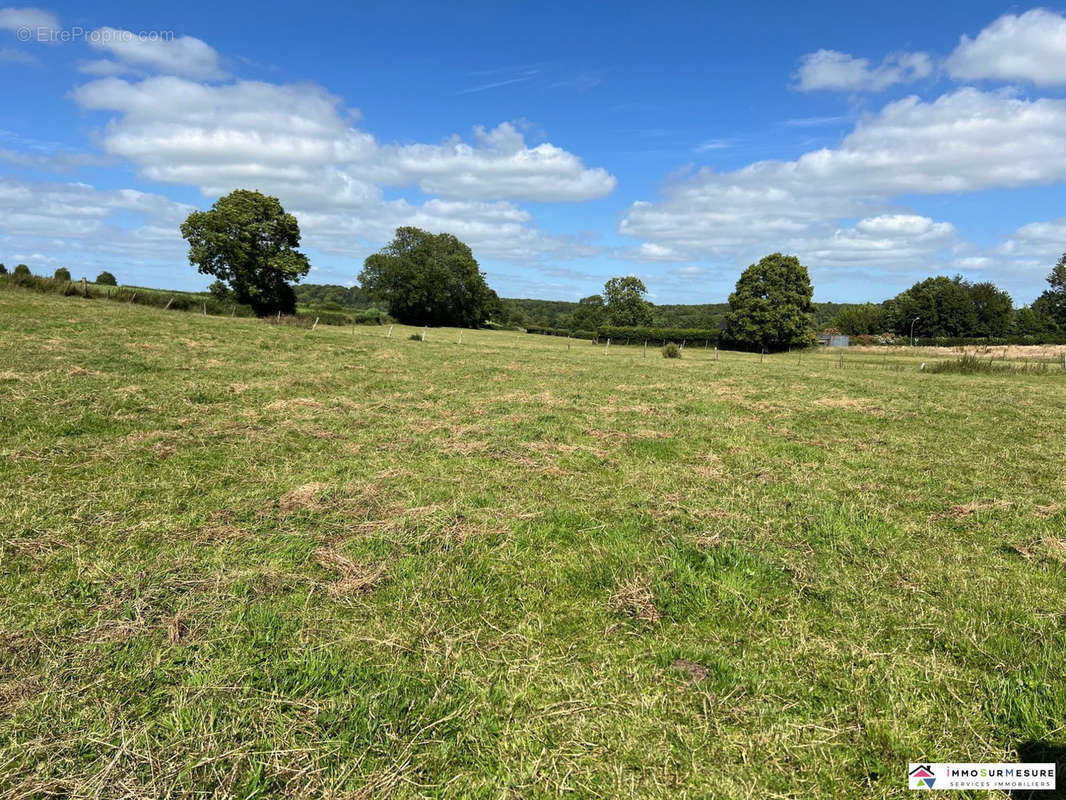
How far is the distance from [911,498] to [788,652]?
487 cm

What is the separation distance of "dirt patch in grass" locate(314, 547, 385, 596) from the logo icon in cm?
411

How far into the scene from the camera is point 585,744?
305 centimetres

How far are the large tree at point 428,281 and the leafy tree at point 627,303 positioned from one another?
34528 mm

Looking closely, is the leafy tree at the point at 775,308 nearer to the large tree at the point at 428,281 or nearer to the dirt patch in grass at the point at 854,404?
the large tree at the point at 428,281

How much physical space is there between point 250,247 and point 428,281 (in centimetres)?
3540

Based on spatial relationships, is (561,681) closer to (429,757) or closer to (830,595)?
(429,757)

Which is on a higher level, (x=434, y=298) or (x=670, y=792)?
(x=434, y=298)

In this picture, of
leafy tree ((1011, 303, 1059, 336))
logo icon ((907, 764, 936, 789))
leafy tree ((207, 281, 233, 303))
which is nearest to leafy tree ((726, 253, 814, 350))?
leafy tree ((1011, 303, 1059, 336))

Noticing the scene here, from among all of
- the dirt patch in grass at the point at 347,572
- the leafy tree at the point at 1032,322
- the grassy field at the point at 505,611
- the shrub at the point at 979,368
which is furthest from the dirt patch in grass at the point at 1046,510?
the leafy tree at the point at 1032,322

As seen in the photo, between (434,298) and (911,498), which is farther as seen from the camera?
(434,298)

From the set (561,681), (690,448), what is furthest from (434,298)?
(561,681)

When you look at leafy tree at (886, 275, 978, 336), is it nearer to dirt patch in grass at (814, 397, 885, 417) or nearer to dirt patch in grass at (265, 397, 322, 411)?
dirt patch in grass at (814, 397, 885, 417)

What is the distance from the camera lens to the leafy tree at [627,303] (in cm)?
12269

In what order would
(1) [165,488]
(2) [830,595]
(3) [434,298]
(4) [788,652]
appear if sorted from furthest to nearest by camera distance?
(3) [434,298]
(1) [165,488]
(2) [830,595]
(4) [788,652]
